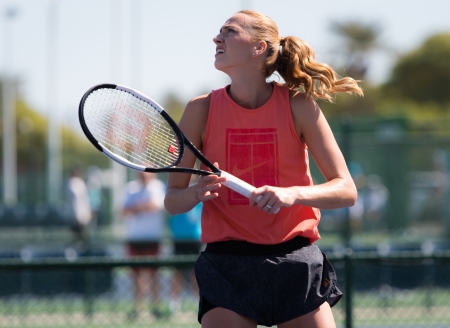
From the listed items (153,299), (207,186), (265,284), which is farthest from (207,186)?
(153,299)

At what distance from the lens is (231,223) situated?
347 centimetres

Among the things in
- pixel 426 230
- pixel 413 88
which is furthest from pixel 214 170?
pixel 413 88

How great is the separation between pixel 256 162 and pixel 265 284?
0.50 meters

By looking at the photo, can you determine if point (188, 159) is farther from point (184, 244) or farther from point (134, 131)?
point (184, 244)

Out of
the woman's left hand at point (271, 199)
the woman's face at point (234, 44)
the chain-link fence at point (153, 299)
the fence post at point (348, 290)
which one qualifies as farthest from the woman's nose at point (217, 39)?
the chain-link fence at point (153, 299)

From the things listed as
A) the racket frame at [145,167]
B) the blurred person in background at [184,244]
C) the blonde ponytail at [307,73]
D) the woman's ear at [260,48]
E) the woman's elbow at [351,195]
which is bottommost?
the blurred person in background at [184,244]

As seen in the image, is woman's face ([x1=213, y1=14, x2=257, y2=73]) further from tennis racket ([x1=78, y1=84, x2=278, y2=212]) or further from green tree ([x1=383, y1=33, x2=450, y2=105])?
green tree ([x1=383, y1=33, x2=450, y2=105])

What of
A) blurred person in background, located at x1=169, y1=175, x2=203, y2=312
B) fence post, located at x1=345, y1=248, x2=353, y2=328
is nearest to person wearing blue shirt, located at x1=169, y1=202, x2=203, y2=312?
blurred person in background, located at x1=169, y1=175, x2=203, y2=312

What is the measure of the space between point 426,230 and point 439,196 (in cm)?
56

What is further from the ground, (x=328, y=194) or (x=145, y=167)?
(x=145, y=167)

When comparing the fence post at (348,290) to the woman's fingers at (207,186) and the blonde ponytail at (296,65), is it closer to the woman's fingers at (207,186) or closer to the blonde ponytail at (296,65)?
the blonde ponytail at (296,65)

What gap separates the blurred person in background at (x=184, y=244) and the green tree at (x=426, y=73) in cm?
4000

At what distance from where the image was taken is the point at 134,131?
12.5 ft

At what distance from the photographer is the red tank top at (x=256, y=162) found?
136 inches
